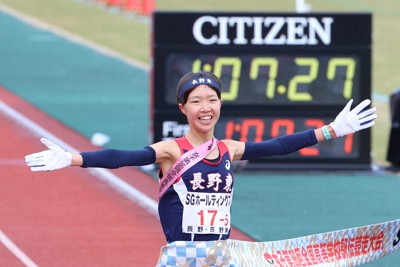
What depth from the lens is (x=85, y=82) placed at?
81.6 ft

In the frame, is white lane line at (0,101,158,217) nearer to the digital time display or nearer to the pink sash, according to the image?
the digital time display

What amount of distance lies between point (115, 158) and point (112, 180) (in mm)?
8089

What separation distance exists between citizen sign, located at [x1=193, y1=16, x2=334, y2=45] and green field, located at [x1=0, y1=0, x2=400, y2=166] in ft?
22.6

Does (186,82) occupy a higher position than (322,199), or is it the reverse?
(186,82)

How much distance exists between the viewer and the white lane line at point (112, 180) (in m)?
14.4

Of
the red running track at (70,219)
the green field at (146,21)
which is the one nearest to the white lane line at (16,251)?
the red running track at (70,219)

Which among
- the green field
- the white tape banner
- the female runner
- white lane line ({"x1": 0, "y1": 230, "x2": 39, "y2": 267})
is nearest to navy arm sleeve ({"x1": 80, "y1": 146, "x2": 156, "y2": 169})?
the female runner

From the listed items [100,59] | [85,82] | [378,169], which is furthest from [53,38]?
[378,169]

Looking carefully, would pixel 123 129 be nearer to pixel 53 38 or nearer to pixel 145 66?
pixel 145 66

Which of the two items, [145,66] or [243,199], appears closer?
[243,199]

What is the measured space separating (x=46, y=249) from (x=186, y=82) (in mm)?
4599

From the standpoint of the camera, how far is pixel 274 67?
16.3 m

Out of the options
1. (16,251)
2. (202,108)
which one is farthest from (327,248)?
(16,251)

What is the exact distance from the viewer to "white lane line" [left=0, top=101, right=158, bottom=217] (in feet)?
47.4
